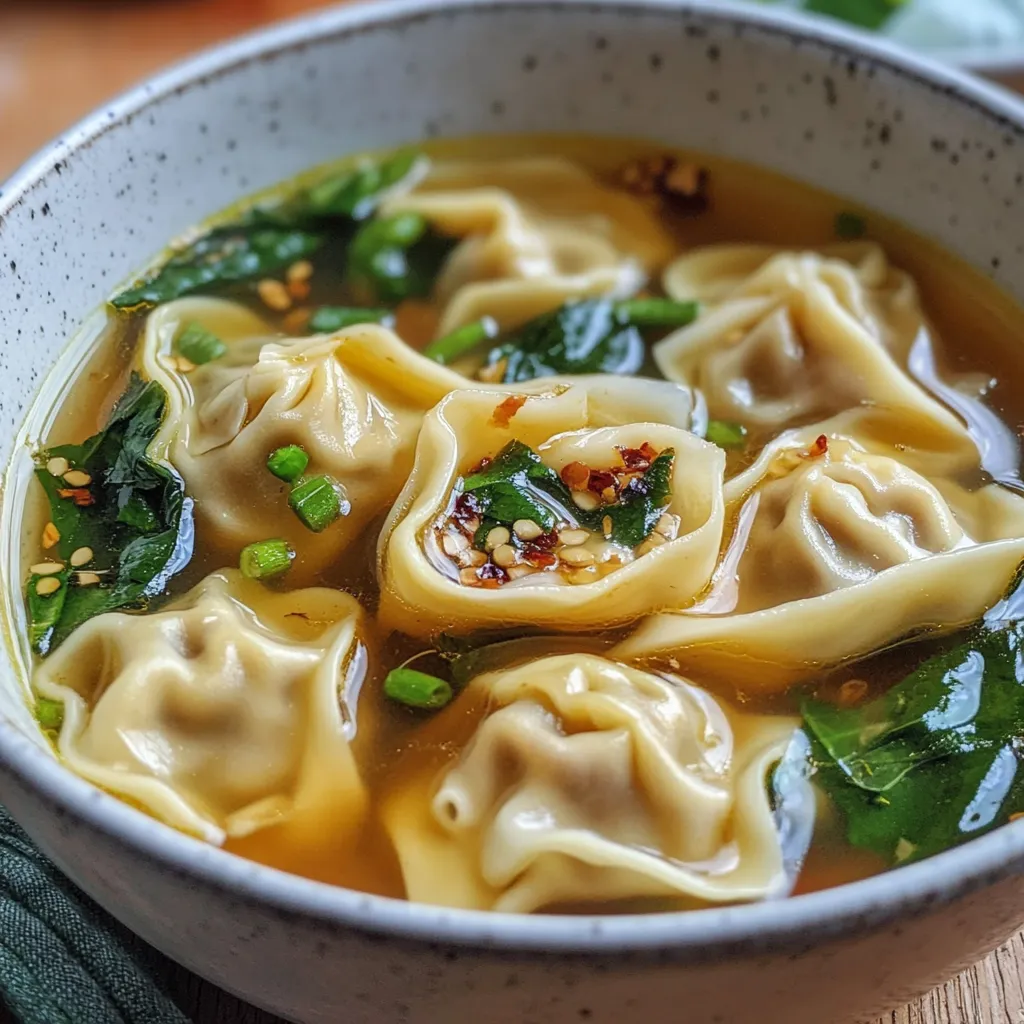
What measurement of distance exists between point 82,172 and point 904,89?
1820mm

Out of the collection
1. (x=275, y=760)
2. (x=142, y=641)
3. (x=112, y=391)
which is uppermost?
(x=112, y=391)

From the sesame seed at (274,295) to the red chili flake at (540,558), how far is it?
106cm

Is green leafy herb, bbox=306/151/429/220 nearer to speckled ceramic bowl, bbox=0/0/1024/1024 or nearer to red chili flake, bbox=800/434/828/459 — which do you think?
speckled ceramic bowl, bbox=0/0/1024/1024

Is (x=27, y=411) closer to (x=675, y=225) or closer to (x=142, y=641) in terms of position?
(x=142, y=641)

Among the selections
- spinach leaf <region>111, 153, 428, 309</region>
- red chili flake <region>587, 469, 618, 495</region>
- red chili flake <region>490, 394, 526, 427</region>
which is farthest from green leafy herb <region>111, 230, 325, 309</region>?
red chili flake <region>587, 469, 618, 495</region>

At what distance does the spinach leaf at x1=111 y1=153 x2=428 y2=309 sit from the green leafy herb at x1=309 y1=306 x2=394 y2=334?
0.22 m

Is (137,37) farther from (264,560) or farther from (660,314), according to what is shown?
(264,560)

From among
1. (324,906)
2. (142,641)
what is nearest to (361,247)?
(142,641)

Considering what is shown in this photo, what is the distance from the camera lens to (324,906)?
1293mm

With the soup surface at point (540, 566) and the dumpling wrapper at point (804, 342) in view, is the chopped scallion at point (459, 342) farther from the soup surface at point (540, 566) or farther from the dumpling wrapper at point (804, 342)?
the dumpling wrapper at point (804, 342)

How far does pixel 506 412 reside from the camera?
229cm

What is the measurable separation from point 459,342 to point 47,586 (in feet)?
3.47

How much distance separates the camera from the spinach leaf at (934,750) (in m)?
1.84

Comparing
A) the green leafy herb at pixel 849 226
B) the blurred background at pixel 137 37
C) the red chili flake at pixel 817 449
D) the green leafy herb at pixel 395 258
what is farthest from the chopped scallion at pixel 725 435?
the blurred background at pixel 137 37
